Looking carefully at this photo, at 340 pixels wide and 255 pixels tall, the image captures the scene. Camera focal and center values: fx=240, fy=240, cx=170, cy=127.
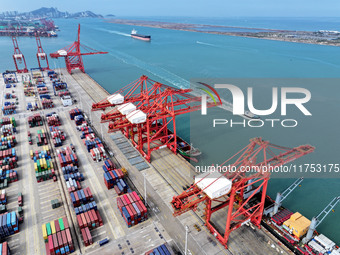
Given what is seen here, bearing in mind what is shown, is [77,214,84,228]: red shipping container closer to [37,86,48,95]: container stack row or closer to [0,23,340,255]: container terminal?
[0,23,340,255]: container terminal

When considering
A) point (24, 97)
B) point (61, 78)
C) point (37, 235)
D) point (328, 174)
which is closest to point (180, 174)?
point (37, 235)

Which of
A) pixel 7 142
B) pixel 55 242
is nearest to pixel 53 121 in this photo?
pixel 7 142

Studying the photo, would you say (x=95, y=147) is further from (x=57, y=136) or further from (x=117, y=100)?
(x=117, y=100)

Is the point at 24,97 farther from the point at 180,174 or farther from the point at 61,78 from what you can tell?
the point at 180,174

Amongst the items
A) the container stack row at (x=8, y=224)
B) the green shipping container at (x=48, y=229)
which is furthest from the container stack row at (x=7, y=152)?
the green shipping container at (x=48, y=229)

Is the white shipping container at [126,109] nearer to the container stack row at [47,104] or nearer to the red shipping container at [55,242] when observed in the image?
the red shipping container at [55,242]

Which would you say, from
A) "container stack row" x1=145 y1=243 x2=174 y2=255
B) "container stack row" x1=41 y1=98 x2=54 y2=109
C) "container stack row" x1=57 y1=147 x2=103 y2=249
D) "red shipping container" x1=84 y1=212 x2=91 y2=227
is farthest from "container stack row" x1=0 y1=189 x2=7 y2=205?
"container stack row" x1=41 y1=98 x2=54 y2=109
